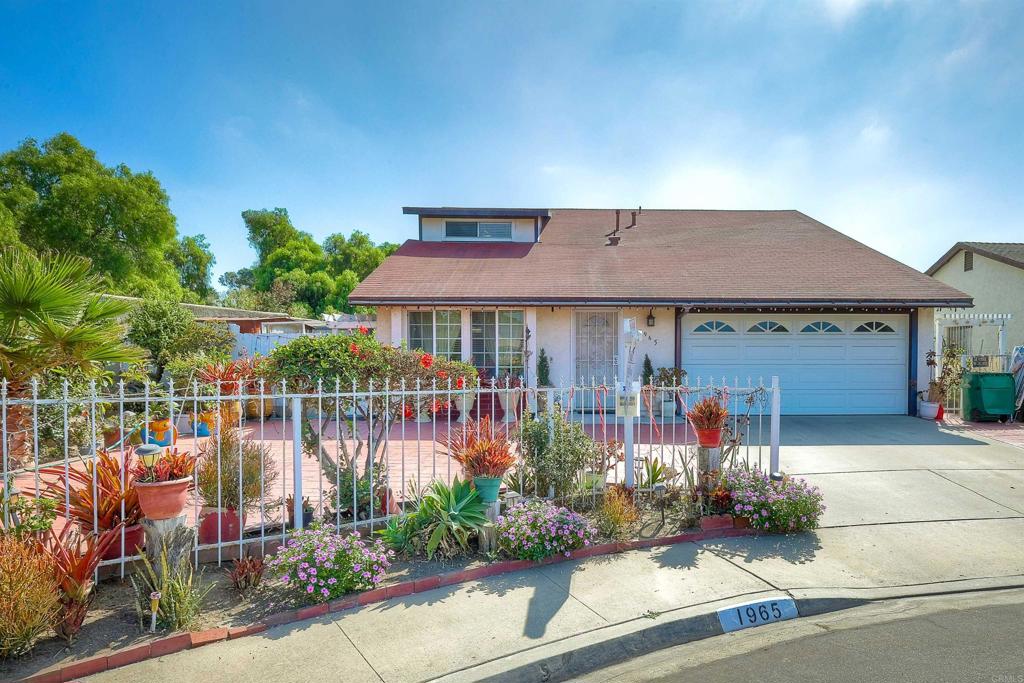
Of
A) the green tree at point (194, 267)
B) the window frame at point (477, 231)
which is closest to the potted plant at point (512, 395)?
the window frame at point (477, 231)

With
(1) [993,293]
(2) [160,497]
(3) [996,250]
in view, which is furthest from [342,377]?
(3) [996,250]

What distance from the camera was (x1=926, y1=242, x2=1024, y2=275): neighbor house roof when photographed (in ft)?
58.3

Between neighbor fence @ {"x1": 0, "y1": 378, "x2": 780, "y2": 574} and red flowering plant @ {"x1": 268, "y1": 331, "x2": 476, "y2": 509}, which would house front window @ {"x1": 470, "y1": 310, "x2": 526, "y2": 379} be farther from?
red flowering plant @ {"x1": 268, "y1": 331, "x2": 476, "y2": 509}

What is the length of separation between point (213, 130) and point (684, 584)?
13573 millimetres

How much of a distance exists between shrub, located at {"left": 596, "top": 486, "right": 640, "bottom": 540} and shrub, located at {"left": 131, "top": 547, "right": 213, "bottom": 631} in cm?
336

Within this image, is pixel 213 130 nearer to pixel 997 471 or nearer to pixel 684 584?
pixel 684 584

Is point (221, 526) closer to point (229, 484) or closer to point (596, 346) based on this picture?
point (229, 484)

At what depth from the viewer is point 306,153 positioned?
12938 millimetres

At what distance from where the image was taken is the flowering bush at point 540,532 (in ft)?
15.5

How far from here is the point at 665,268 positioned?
45.9 feet

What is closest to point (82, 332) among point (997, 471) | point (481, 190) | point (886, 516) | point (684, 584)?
point (684, 584)

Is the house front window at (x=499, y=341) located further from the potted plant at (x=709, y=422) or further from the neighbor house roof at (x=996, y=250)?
the neighbor house roof at (x=996, y=250)

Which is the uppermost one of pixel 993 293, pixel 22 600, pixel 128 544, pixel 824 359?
pixel 993 293

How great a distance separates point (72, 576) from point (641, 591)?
404 centimetres
